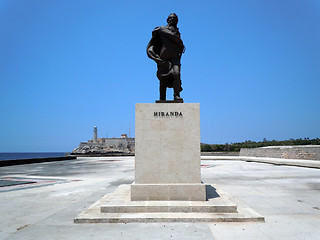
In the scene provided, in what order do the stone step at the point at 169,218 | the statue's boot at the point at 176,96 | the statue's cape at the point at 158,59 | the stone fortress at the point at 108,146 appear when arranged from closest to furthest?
the stone step at the point at 169,218, the statue's boot at the point at 176,96, the statue's cape at the point at 158,59, the stone fortress at the point at 108,146

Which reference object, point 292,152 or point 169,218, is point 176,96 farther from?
point 292,152

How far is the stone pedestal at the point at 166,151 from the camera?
215 inches

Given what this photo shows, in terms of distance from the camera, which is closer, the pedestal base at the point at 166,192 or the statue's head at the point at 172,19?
the pedestal base at the point at 166,192

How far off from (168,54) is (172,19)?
3.38 feet

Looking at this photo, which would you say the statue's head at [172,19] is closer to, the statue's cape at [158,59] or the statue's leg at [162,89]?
the statue's cape at [158,59]

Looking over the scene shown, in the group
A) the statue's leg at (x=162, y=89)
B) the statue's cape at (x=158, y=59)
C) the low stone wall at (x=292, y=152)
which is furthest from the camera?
the low stone wall at (x=292, y=152)

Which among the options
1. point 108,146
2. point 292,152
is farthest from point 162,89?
point 108,146

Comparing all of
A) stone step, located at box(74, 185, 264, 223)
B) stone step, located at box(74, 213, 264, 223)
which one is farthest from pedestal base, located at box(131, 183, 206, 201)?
stone step, located at box(74, 213, 264, 223)

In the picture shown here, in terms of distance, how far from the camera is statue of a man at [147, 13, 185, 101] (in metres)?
6.30

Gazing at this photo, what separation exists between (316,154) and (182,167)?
19.6 m

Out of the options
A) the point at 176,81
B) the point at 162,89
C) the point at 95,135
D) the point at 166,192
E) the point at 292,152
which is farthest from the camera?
the point at 95,135

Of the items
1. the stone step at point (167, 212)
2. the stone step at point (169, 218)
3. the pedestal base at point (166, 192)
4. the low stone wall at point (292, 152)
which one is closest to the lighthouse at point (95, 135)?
the low stone wall at point (292, 152)

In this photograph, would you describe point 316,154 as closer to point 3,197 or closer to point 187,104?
point 187,104

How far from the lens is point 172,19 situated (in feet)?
21.1
